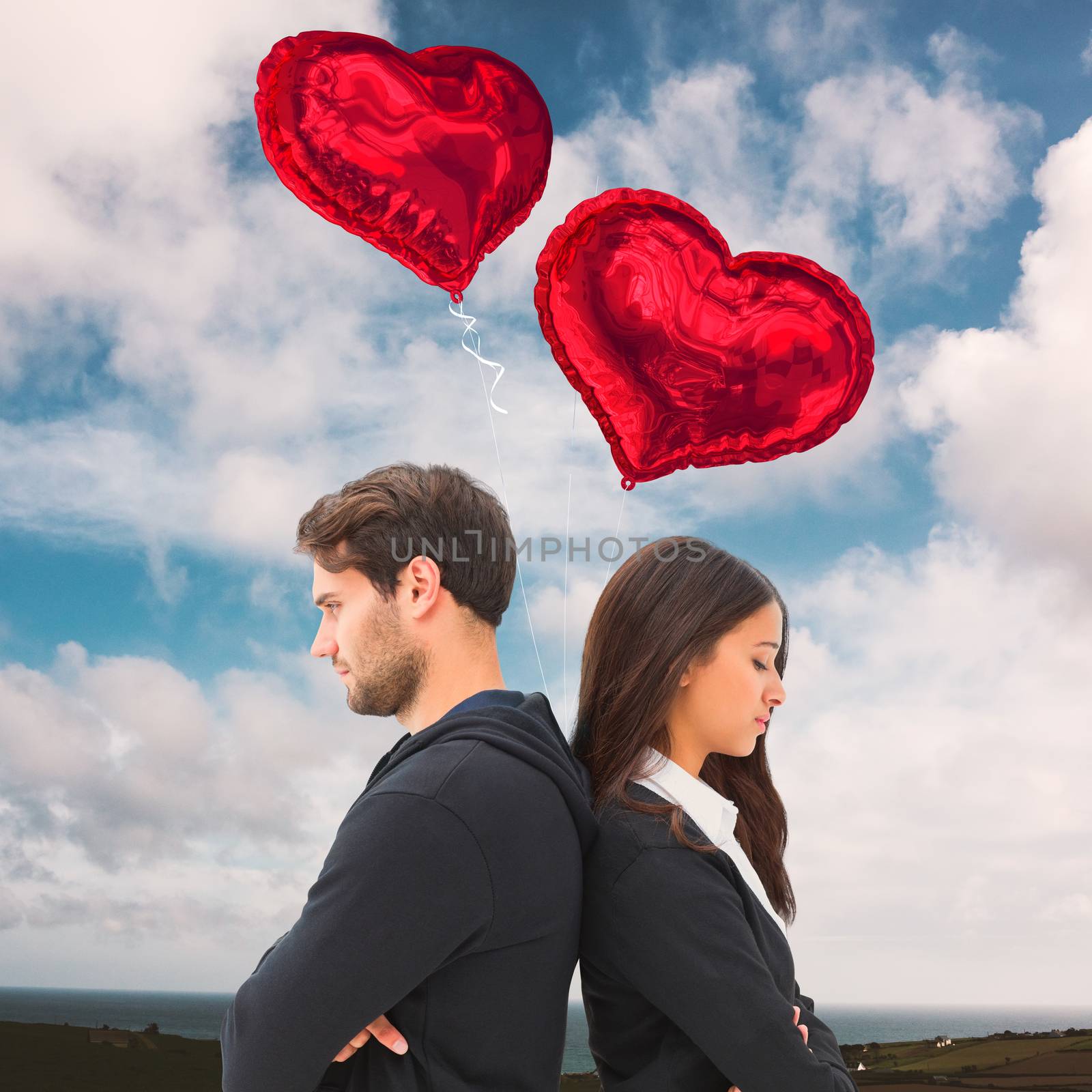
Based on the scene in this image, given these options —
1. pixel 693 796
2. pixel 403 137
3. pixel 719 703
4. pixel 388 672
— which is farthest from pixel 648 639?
pixel 403 137

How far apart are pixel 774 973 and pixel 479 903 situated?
2.33 ft

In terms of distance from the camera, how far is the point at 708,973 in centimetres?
161

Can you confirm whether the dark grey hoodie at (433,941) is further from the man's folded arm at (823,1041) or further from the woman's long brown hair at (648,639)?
the man's folded arm at (823,1041)

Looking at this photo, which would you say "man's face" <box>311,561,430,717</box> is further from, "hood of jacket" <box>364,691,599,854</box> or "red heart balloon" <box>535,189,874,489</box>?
"red heart balloon" <box>535,189,874,489</box>

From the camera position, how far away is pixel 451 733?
1570 millimetres

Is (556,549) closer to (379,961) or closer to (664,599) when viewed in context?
(664,599)

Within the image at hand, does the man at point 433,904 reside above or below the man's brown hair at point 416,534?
below

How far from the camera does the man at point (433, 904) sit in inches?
54.6

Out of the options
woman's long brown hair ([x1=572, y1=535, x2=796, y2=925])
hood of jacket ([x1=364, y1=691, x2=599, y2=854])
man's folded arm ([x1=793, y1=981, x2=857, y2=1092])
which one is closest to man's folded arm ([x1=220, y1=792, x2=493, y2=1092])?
hood of jacket ([x1=364, y1=691, x2=599, y2=854])

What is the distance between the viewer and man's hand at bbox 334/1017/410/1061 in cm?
142

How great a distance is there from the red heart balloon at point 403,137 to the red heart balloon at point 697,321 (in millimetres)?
345

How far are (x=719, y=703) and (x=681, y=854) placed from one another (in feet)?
1.15

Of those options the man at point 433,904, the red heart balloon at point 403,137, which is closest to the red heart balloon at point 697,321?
the red heart balloon at point 403,137

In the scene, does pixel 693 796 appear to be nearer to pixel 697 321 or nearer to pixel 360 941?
pixel 360 941
